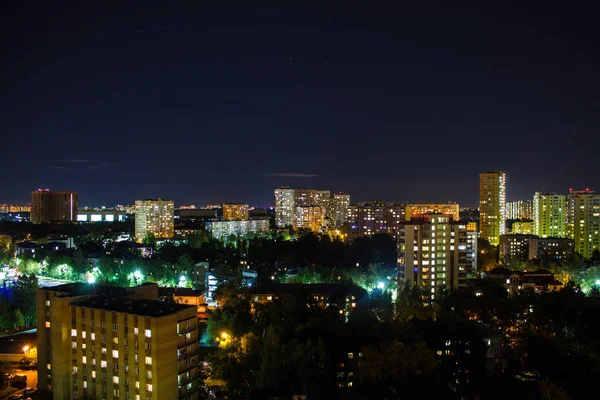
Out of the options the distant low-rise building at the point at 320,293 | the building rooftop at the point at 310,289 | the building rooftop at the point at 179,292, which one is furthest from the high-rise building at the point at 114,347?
the building rooftop at the point at 179,292

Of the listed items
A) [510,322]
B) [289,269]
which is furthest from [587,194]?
[510,322]

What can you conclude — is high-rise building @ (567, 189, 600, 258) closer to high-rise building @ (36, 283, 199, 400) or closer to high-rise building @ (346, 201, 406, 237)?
high-rise building @ (346, 201, 406, 237)

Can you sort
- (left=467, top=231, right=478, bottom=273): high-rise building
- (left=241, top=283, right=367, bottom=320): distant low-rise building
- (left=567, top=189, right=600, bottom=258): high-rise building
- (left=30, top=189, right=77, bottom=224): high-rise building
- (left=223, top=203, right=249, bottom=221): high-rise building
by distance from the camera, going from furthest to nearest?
(left=223, top=203, right=249, bottom=221): high-rise building < (left=30, top=189, right=77, bottom=224): high-rise building < (left=567, top=189, right=600, bottom=258): high-rise building < (left=467, top=231, right=478, bottom=273): high-rise building < (left=241, top=283, right=367, bottom=320): distant low-rise building

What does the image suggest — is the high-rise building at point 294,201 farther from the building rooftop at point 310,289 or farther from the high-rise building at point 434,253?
the building rooftop at point 310,289

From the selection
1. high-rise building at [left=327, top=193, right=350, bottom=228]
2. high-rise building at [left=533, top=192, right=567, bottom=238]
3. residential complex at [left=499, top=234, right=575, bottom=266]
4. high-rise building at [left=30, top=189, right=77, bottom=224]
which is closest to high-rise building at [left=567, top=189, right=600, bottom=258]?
residential complex at [left=499, top=234, right=575, bottom=266]

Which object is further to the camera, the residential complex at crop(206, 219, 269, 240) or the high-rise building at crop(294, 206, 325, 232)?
the high-rise building at crop(294, 206, 325, 232)

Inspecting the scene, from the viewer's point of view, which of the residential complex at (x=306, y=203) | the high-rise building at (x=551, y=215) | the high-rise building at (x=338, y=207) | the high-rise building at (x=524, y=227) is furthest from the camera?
the residential complex at (x=306, y=203)
